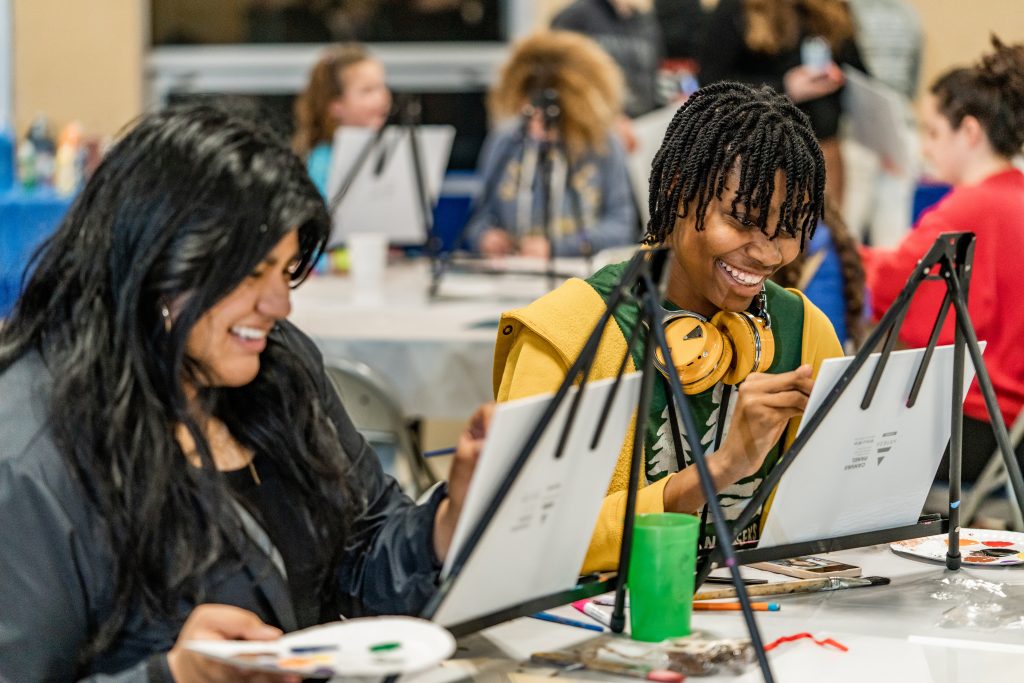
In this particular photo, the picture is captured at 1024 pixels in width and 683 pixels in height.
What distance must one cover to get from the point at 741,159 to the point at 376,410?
4.66 ft

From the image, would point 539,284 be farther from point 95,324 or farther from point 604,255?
point 95,324

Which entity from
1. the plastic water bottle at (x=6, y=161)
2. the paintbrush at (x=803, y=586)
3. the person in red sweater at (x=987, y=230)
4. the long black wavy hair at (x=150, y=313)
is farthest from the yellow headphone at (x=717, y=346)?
the plastic water bottle at (x=6, y=161)

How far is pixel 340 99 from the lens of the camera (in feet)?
15.0

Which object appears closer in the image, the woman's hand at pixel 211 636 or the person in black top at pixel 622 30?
the woman's hand at pixel 211 636

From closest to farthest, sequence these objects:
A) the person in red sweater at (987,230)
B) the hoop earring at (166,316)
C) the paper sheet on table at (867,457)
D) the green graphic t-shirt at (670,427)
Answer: the hoop earring at (166,316) < the paper sheet on table at (867,457) < the green graphic t-shirt at (670,427) < the person in red sweater at (987,230)

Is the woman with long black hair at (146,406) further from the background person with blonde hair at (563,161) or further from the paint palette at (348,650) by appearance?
the background person with blonde hair at (563,161)

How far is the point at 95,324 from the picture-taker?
4.06 feet

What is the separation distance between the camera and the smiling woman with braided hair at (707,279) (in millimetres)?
1533

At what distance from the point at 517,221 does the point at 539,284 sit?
78cm

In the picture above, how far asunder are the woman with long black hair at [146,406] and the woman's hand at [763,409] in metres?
0.33

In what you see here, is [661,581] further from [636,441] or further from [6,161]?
[6,161]

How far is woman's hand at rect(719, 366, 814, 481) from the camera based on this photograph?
4.71ft

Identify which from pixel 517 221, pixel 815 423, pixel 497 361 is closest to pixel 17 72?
pixel 517 221

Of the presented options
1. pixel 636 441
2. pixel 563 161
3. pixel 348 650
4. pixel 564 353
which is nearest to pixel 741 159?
pixel 564 353
